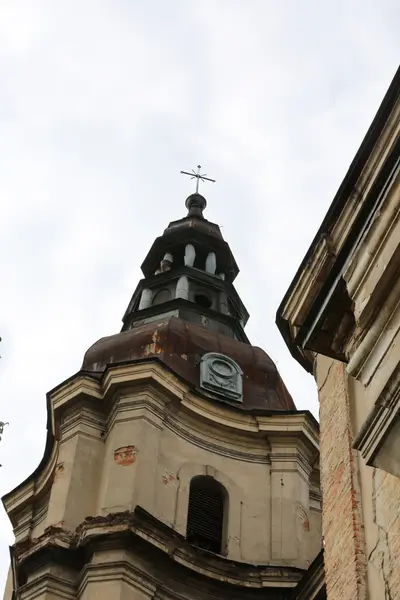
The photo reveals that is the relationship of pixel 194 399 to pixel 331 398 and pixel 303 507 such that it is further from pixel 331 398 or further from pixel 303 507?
pixel 331 398

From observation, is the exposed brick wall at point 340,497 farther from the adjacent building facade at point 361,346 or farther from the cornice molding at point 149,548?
the cornice molding at point 149,548

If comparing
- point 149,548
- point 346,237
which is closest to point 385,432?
point 346,237

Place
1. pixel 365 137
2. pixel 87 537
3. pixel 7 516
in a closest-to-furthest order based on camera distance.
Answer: pixel 365 137, pixel 87 537, pixel 7 516

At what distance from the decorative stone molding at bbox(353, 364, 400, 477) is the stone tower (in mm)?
10342

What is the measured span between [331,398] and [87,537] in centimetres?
892

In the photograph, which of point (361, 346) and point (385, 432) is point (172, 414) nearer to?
point (361, 346)

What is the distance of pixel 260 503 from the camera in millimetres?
18594

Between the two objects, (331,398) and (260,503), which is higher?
(260,503)

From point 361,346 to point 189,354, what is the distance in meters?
15.2

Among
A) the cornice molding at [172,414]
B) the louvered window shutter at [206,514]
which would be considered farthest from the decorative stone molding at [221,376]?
→ the louvered window shutter at [206,514]

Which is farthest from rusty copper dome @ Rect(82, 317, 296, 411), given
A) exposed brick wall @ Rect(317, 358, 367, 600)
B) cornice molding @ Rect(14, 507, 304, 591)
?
exposed brick wall @ Rect(317, 358, 367, 600)

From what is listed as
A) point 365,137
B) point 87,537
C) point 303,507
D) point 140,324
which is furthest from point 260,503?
point 365,137

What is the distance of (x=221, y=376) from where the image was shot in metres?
20.7

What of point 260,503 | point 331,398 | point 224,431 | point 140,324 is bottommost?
point 331,398
